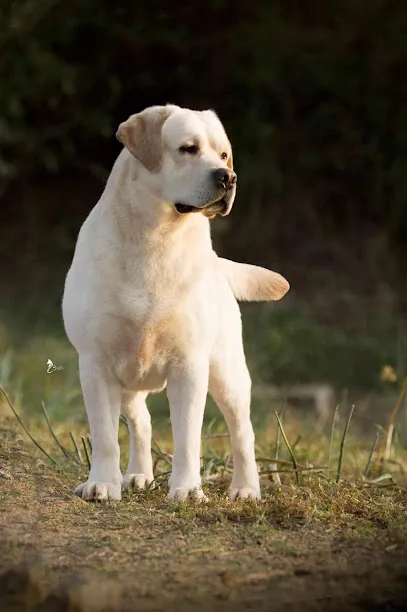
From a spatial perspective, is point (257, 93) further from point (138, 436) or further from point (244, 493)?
point (244, 493)

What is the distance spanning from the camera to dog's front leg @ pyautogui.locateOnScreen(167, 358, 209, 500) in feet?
10.5

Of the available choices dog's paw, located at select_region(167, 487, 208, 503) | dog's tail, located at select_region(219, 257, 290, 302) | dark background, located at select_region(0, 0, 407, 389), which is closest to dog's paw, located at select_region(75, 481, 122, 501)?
dog's paw, located at select_region(167, 487, 208, 503)

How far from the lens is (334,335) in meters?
7.17

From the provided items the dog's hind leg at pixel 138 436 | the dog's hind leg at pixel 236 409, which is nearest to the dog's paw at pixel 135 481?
the dog's hind leg at pixel 138 436

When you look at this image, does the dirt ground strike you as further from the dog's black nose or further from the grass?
the dog's black nose

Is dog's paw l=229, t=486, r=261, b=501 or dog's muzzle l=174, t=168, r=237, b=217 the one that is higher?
dog's muzzle l=174, t=168, r=237, b=217

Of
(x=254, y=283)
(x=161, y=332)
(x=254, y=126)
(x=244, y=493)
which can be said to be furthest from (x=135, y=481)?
(x=254, y=126)

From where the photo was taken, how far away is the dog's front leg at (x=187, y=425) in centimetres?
321

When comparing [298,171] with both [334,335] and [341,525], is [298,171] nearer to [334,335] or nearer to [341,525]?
[334,335]

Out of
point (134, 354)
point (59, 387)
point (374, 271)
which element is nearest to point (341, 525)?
point (134, 354)

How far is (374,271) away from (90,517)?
542 centimetres

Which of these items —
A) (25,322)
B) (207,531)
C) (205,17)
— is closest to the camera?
(207,531)

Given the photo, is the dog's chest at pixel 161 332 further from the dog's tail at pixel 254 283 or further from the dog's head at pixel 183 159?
the dog's tail at pixel 254 283

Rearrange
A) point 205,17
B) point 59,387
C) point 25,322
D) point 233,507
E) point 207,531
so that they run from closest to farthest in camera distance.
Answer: point 207,531
point 233,507
point 59,387
point 25,322
point 205,17
